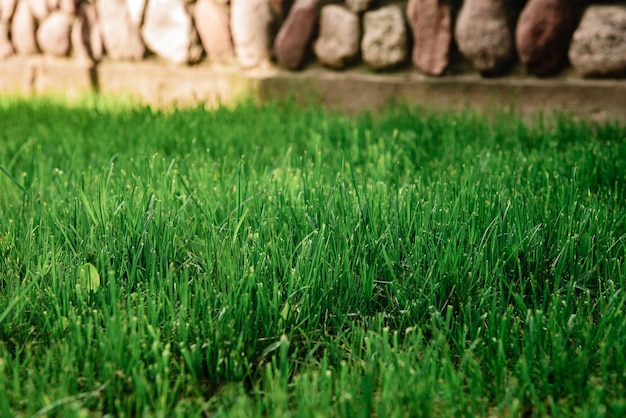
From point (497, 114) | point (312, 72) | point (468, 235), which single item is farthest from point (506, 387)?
point (312, 72)

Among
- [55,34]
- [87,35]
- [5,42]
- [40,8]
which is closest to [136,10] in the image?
[87,35]

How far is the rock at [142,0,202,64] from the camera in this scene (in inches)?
155

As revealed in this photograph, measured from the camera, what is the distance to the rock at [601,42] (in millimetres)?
2682

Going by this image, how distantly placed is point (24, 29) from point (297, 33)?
7.93 ft

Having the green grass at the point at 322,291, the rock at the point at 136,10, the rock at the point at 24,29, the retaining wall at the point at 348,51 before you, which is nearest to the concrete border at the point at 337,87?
the retaining wall at the point at 348,51

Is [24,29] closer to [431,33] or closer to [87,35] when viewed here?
[87,35]

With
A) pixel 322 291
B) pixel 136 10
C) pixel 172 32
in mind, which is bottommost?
pixel 322 291

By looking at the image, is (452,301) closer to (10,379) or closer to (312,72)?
(10,379)

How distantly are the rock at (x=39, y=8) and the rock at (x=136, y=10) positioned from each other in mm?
900

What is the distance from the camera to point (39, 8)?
4.83 metres

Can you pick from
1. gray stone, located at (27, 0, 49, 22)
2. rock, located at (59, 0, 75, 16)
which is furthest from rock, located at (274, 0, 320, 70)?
gray stone, located at (27, 0, 49, 22)

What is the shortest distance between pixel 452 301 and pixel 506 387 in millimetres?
310

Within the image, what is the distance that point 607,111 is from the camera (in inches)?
110

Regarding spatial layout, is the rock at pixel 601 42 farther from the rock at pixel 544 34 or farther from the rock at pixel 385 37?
the rock at pixel 385 37
